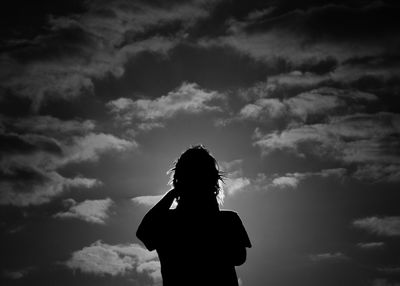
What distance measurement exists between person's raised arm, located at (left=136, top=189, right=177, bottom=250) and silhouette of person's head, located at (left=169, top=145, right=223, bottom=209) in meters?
0.13

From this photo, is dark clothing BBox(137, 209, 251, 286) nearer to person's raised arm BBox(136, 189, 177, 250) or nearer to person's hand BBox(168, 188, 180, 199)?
person's raised arm BBox(136, 189, 177, 250)

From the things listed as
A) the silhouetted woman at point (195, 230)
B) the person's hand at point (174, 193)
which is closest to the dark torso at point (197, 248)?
the silhouetted woman at point (195, 230)

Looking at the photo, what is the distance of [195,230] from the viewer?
5.51 metres

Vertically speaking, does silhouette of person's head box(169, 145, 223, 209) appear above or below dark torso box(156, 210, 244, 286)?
above

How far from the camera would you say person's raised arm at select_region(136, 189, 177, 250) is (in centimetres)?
541

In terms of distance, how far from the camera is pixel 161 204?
541 cm

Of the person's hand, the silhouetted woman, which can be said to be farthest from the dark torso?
the person's hand

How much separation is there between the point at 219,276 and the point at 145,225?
2.50 feet

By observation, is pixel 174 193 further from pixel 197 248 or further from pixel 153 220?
pixel 197 248

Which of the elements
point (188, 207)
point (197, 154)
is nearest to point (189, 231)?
point (188, 207)

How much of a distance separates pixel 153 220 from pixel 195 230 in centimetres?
38

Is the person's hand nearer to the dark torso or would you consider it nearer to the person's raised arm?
the person's raised arm

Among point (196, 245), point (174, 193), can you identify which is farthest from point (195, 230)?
point (174, 193)

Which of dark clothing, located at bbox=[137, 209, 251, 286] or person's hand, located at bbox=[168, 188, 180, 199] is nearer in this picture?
dark clothing, located at bbox=[137, 209, 251, 286]
